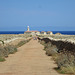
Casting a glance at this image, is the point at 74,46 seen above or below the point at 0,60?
above

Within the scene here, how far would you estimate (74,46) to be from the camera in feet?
55.7

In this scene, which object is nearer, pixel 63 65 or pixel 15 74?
pixel 15 74

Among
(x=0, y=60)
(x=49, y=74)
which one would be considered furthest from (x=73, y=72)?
(x=0, y=60)

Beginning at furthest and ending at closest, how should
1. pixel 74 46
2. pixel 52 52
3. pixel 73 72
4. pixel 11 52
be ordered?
1. pixel 11 52
2. pixel 52 52
3. pixel 74 46
4. pixel 73 72

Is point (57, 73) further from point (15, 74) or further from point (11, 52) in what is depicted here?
point (11, 52)

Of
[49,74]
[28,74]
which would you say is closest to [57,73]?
[49,74]

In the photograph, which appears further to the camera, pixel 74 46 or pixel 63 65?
pixel 74 46

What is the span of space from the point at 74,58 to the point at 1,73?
4.28 metres

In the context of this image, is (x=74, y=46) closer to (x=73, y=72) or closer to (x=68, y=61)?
(x=68, y=61)

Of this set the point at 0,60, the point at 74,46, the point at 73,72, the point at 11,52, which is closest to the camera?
the point at 73,72

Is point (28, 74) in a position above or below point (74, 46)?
below

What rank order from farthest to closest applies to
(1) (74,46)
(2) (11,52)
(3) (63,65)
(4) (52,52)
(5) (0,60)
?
(2) (11,52), (4) (52,52), (5) (0,60), (1) (74,46), (3) (63,65)

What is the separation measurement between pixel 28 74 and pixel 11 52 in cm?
1422

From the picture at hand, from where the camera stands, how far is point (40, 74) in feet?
40.5
